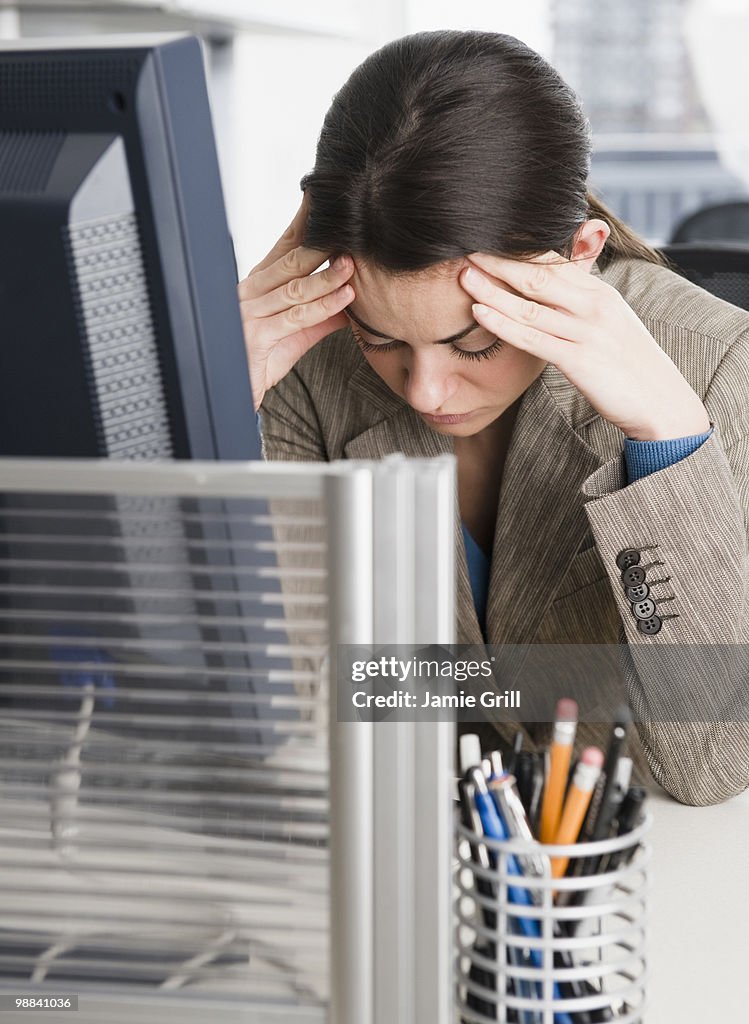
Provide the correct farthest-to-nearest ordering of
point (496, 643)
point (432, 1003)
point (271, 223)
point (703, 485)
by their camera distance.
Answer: point (271, 223)
point (496, 643)
point (703, 485)
point (432, 1003)

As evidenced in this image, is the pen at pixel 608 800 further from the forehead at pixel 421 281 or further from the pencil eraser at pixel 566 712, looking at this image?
the forehead at pixel 421 281

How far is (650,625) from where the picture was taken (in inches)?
38.3

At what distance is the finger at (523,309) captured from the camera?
979 millimetres

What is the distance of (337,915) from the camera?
1.73 feet

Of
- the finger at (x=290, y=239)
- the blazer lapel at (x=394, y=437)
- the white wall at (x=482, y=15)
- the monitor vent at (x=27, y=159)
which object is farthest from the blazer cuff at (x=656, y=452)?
the white wall at (x=482, y=15)

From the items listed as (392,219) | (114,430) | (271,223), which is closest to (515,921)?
(114,430)

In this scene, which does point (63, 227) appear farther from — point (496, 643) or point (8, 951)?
point (496, 643)

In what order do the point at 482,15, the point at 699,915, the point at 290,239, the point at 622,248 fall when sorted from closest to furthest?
the point at 699,915
the point at 290,239
the point at 622,248
the point at 482,15

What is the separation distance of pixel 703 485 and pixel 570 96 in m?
0.37

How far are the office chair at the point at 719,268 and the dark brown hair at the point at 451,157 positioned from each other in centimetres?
49

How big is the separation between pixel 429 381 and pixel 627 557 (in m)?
0.23

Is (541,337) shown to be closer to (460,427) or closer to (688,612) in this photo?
(460,427)

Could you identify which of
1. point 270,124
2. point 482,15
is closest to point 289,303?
point 270,124

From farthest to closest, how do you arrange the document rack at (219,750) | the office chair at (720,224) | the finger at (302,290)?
the office chair at (720,224)
the finger at (302,290)
the document rack at (219,750)
